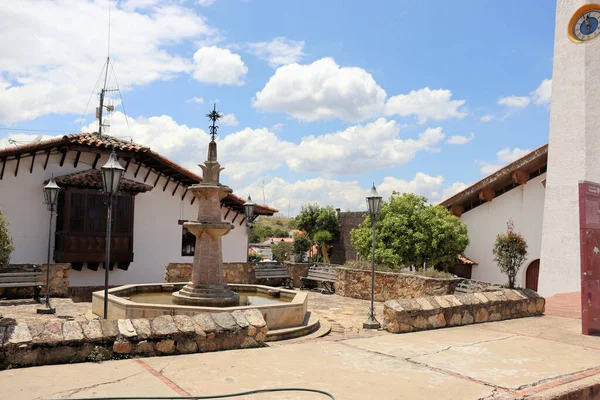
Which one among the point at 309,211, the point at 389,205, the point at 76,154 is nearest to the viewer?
the point at 76,154

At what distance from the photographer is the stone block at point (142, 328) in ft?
19.5

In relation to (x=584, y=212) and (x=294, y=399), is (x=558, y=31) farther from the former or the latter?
(x=294, y=399)

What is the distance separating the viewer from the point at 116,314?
9188 mm

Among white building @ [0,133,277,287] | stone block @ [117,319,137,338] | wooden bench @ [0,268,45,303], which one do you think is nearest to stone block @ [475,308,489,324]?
stone block @ [117,319,137,338]

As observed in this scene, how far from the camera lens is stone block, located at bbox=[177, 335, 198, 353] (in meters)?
6.17

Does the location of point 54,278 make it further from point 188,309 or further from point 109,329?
point 109,329

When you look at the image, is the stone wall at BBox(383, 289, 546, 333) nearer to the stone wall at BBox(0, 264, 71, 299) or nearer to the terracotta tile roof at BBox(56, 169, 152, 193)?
the stone wall at BBox(0, 264, 71, 299)

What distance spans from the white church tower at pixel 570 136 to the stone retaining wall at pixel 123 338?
48.7 ft

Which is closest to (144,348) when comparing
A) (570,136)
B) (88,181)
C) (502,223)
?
(88,181)

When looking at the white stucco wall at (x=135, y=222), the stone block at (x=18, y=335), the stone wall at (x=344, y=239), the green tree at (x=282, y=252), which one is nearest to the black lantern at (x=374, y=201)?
the stone block at (x=18, y=335)

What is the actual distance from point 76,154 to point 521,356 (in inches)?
634

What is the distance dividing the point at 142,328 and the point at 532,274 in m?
19.6

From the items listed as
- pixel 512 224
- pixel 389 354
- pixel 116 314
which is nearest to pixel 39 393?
pixel 389 354

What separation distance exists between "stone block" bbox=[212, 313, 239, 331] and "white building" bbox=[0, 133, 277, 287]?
10.3 meters
